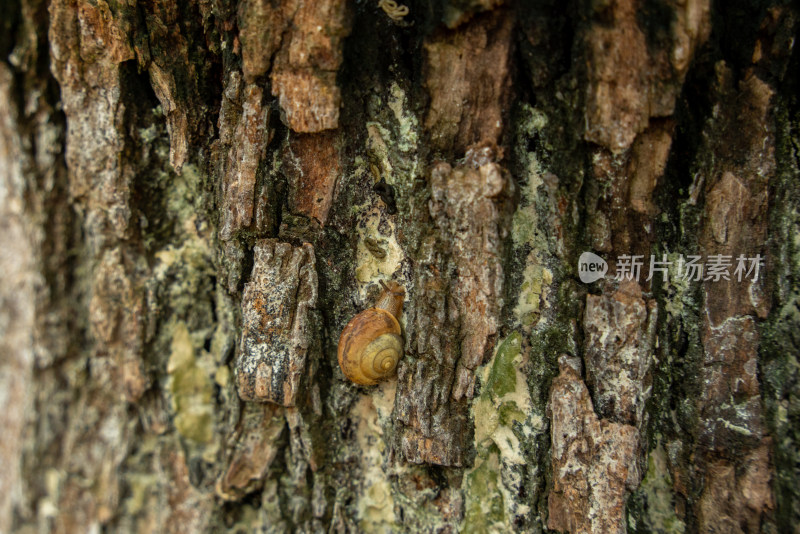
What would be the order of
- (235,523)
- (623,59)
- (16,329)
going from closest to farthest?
(623,59), (235,523), (16,329)

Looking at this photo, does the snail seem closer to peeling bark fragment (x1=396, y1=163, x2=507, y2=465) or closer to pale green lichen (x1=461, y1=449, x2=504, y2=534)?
peeling bark fragment (x1=396, y1=163, x2=507, y2=465)

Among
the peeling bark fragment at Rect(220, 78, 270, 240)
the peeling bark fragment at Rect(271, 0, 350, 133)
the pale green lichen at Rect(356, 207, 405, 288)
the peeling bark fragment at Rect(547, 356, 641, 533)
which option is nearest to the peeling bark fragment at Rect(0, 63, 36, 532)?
the peeling bark fragment at Rect(220, 78, 270, 240)

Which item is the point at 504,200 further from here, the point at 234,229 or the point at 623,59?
the point at 234,229

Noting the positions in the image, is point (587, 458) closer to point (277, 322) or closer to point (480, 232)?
point (480, 232)

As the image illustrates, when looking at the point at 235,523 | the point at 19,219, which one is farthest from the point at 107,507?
the point at 19,219

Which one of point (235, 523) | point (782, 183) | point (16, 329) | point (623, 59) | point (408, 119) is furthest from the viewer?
point (16, 329)

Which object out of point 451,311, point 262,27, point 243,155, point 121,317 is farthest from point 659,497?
point 121,317
